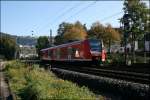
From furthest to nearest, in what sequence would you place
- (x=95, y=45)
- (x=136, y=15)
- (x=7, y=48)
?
(x=7, y=48), (x=136, y=15), (x=95, y=45)

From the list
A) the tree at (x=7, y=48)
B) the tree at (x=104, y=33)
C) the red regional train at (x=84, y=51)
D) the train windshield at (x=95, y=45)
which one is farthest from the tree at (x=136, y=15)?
the tree at (x=7, y=48)

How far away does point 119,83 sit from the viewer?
1805 cm

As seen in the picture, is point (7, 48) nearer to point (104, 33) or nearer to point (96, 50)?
point (104, 33)

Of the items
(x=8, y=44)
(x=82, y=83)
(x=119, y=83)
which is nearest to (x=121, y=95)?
(x=119, y=83)

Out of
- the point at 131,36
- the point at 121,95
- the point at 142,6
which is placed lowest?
the point at 121,95

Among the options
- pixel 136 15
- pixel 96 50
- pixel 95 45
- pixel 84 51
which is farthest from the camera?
pixel 136 15

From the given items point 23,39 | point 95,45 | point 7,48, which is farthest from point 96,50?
point 23,39

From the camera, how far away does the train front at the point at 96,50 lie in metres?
45.1

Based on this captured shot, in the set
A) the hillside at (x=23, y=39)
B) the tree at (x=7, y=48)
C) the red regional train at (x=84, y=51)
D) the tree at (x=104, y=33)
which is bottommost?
the red regional train at (x=84, y=51)

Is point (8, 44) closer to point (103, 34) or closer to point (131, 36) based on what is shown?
point (103, 34)

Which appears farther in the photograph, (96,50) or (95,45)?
(95,45)

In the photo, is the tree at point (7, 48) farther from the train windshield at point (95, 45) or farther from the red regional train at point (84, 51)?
the train windshield at point (95, 45)

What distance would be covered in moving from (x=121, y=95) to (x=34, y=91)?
3.43 meters

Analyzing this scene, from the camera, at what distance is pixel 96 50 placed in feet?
150
